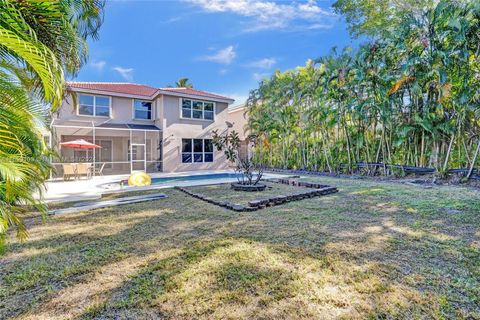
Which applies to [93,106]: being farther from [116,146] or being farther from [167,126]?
[167,126]

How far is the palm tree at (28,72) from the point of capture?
253cm

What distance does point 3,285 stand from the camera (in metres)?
2.86

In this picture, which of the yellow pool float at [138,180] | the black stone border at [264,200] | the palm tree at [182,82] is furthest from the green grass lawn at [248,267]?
the palm tree at [182,82]

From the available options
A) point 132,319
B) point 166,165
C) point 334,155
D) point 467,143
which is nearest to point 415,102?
point 467,143

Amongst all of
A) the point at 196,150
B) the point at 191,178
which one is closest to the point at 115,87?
the point at 196,150

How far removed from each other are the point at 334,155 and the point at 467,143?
6.03 metres

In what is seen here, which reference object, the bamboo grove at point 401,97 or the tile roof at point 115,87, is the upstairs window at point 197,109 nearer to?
the tile roof at point 115,87

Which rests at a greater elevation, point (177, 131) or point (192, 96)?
point (192, 96)

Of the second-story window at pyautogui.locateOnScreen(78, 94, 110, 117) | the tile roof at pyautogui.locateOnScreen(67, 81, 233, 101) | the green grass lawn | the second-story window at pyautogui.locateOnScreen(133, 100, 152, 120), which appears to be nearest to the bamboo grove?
the green grass lawn

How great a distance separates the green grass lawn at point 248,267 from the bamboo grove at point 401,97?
5.80 m

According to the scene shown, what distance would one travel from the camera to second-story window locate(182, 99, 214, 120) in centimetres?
1905

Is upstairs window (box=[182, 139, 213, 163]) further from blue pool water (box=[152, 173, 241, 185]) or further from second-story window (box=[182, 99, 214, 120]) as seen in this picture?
blue pool water (box=[152, 173, 241, 185])

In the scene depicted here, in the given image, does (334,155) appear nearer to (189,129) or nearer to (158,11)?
(189,129)

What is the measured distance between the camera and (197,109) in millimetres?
19688
